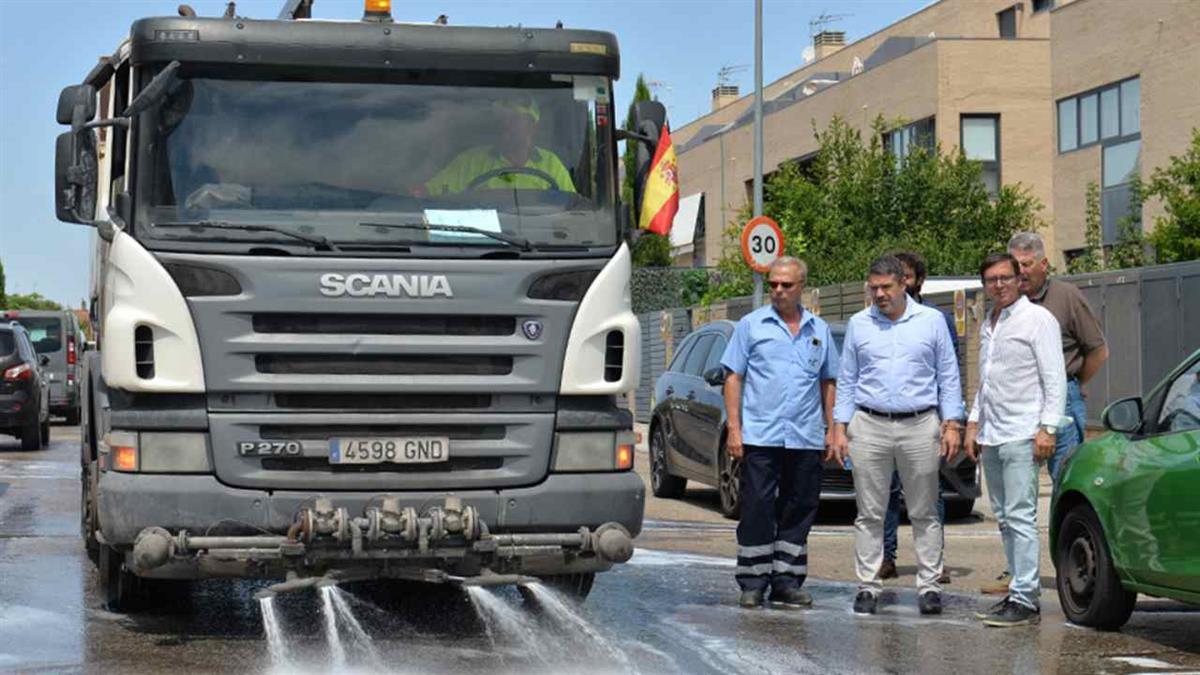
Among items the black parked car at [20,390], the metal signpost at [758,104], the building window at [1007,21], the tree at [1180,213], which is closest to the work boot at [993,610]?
the black parked car at [20,390]

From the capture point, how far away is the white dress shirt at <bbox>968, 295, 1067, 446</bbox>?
383 inches

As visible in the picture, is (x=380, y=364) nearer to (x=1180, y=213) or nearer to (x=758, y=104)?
(x=758, y=104)

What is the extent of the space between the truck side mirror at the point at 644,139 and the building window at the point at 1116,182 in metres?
31.3

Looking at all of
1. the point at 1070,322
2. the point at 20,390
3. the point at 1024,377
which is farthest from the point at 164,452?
the point at 20,390

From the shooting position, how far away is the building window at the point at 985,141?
4875 centimetres

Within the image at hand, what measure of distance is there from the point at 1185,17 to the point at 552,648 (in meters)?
32.0

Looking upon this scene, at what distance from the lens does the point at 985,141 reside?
48.9 metres

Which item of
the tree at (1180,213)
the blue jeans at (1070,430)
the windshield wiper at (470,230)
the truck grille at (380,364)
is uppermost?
the tree at (1180,213)

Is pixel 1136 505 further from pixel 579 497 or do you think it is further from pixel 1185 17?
pixel 1185 17

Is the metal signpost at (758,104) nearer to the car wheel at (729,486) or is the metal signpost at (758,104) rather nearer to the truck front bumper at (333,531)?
the car wheel at (729,486)

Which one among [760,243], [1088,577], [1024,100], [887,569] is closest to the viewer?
[1088,577]

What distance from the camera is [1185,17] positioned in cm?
3753

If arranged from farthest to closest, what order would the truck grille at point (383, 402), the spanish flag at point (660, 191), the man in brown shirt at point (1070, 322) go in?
the man in brown shirt at point (1070, 322) → the spanish flag at point (660, 191) → the truck grille at point (383, 402)

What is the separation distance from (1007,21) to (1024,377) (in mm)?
50249
